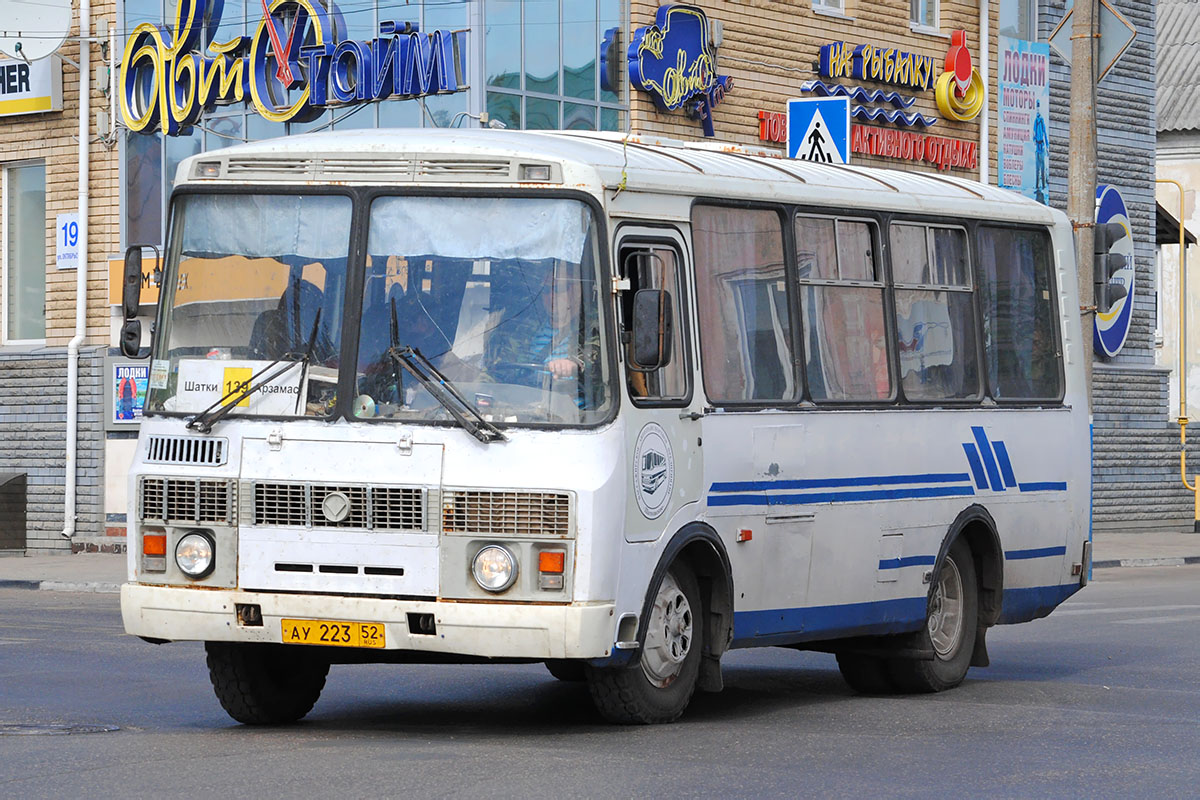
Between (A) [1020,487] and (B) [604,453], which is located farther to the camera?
(A) [1020,487]

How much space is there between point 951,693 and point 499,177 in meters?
4.57

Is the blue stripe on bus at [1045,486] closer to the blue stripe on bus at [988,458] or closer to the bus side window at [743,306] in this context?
the blue stripe on bus at [988,458]

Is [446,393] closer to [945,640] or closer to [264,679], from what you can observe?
[264,679]

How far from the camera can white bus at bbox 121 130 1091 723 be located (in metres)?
9.46

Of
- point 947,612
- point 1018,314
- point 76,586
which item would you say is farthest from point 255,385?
point 76,586

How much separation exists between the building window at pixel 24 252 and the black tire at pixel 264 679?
1780 centimetres

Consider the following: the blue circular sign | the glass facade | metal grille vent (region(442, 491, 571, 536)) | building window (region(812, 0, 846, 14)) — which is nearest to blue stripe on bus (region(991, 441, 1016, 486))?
metal grille vent (region(442, 491, 571, 536))

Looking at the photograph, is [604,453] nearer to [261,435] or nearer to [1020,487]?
[261,435]

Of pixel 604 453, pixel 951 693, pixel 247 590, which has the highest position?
pixel 604 453

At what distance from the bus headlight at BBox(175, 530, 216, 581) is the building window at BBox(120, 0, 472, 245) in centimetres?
1468

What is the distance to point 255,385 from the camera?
989cm

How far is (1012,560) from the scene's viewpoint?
1314 centimetres

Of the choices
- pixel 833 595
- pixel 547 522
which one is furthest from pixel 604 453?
pixel 833 595

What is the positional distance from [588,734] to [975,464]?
3799mm
